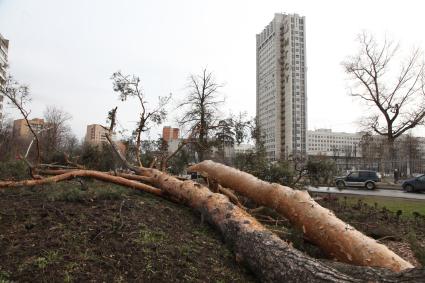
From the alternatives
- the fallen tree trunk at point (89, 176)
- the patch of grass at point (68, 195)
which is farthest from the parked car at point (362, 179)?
the patch of grass at point (68, 195)

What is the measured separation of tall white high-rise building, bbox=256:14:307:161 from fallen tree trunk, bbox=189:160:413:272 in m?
36.5

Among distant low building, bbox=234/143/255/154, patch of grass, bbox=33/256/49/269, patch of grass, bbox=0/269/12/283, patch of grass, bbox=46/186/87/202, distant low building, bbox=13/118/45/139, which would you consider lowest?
patch of grass, bbox=0/269/12/283

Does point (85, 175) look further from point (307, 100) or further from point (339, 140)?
point (339, 140)

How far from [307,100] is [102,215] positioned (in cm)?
4437

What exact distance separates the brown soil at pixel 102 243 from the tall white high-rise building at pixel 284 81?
126 ft

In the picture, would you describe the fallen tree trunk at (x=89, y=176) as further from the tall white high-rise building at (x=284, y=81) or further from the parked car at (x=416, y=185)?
the tall white high-rise building at (x=284, y=81)

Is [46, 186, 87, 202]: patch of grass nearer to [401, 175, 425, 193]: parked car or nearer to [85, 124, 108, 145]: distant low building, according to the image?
[85, 124, 108, 145]: distant low building

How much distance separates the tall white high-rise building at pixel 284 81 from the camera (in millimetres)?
43906

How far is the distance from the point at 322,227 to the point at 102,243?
284 cm

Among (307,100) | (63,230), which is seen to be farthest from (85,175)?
(307,100)

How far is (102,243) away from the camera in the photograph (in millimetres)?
3785

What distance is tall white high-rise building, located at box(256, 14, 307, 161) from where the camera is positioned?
4391 centimetres

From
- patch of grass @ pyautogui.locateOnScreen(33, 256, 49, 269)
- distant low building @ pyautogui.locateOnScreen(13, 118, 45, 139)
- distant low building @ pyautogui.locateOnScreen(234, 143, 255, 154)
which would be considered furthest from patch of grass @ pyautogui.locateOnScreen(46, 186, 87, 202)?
distant low building @ pyautogui.locateOnScreen(234, 143, 255, 154)

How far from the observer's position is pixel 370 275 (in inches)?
113
